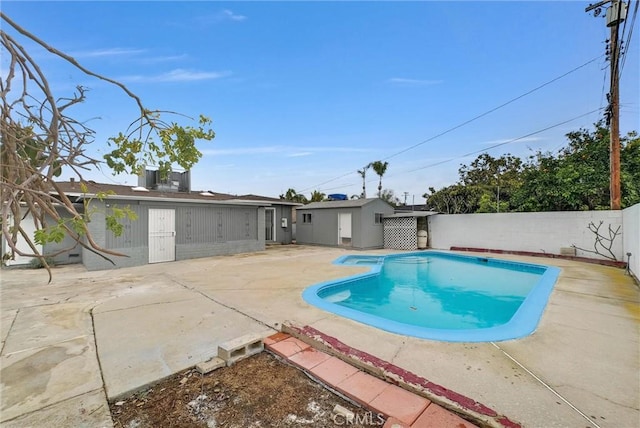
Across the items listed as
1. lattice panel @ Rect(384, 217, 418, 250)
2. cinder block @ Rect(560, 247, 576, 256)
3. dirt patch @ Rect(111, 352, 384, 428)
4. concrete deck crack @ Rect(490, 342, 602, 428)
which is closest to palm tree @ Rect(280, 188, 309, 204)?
lattice panel @ Rect(384, 217, 418, 250)

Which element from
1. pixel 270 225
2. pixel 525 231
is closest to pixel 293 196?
pixel 270 225

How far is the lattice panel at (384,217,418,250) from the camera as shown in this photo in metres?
13.9

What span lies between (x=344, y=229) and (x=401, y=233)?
286 centimetres

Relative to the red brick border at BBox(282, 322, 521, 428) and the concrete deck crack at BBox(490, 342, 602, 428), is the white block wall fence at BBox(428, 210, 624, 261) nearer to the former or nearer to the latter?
the concrete deck crack at BBox(490, 342, 602, 428)

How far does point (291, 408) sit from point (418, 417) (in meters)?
0.97

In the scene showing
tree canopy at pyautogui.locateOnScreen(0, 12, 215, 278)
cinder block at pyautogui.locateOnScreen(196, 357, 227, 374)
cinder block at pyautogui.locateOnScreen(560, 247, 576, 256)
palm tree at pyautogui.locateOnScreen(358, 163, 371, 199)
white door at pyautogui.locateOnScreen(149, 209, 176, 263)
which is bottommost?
cinder block at pyautogui.locateOnScreen(196, 357, 227, 374)

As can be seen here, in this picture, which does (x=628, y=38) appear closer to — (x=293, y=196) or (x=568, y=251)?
(x=568, y=251)

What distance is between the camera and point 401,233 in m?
14.2

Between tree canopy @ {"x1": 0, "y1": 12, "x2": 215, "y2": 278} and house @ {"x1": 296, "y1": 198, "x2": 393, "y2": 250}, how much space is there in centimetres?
1230

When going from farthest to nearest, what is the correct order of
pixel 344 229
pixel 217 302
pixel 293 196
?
1. pixel 293 196
2. pixel 344 229
3. pixel 217 302

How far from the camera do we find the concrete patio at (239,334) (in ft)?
7.59

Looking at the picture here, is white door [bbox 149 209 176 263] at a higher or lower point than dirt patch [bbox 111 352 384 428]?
higher

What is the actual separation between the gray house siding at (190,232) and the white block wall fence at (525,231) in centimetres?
911

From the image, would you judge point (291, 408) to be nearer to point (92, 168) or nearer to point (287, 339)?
point (287, 339)
